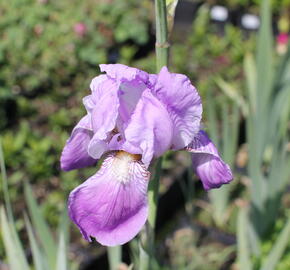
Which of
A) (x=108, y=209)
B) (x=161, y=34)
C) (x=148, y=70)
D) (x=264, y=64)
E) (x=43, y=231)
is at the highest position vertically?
(x=161, y=34)

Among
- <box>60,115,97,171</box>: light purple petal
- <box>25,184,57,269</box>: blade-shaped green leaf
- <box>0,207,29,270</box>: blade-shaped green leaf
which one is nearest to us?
<box>60,115,97,171</box>: light purple petal

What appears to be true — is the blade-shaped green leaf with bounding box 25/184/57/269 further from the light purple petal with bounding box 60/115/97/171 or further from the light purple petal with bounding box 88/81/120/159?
the light purple petal with bounding box 88/81/120/159

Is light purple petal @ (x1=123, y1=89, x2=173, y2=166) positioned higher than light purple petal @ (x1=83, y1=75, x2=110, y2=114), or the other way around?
light purple petal @ (x1=83, y1=75, x2=110, y2=114)

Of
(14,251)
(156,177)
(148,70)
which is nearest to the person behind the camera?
(156,177)

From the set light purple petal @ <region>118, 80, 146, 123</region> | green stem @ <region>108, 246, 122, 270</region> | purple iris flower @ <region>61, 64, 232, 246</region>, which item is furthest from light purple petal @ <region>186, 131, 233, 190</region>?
green stem @ <region>108, 246, 122, 270</region>

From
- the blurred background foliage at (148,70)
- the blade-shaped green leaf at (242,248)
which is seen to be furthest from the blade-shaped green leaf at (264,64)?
the blade-shaped green leaf at (242,248)

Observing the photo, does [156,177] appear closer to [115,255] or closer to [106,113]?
[106,113]

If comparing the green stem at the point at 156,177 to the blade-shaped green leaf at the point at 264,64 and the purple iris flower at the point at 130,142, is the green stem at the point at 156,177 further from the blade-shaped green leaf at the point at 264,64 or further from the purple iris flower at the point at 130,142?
the blade-shaped green leaf at the point at 264,64

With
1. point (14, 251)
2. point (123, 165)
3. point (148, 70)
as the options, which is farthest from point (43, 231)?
point (148, 70)
